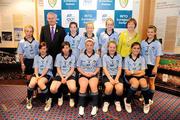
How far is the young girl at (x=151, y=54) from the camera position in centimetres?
275

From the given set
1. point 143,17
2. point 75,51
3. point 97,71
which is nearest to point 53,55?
point 75,51

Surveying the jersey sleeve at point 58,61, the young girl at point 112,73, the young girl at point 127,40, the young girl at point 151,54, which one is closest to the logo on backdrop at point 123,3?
the young girl at point 127,40

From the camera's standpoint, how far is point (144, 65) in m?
2.71

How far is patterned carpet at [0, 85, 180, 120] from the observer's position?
8.11ft

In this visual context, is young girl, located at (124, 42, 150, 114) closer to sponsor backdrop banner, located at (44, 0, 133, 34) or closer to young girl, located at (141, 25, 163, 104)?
young girl, located at (141, 25, 163, 104)

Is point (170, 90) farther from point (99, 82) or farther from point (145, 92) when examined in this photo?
point (99, 82)

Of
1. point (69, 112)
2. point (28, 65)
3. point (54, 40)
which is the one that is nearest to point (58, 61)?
point (54, 40)

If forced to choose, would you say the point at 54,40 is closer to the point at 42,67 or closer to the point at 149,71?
the point at 42,67

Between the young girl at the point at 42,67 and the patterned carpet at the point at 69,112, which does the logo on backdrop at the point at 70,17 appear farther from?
the patterned carpet at the point at 69,112

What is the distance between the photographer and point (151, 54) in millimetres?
2791

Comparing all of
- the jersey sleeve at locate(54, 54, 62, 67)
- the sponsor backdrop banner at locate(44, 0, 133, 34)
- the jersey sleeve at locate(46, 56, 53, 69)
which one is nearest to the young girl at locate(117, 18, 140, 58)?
the sponsor backdrop banner at locate(44, 0, 133, 34)

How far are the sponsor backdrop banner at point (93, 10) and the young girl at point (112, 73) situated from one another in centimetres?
83

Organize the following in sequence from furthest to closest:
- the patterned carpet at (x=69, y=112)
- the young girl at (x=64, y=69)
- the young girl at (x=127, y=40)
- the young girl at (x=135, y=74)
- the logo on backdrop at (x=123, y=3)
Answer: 1. the logo on backdrop at (x=123, y=3)
2. the young girl at (x=127, y=40)
3. the young girl at (x=64, y=69)
4. the young girl at (x=135, y=74)
5. the patterned carpet at (x=69, y=112)

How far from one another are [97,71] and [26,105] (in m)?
1.15
